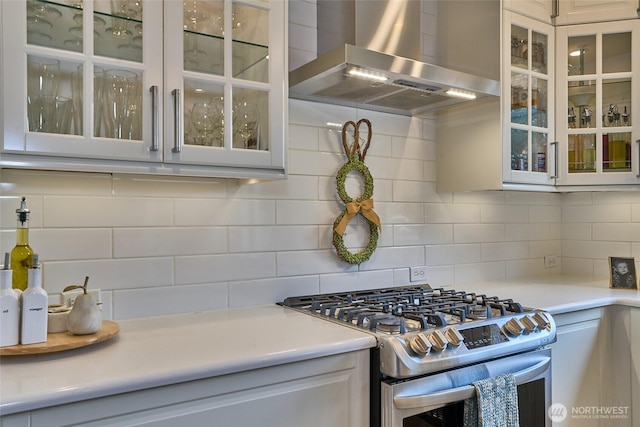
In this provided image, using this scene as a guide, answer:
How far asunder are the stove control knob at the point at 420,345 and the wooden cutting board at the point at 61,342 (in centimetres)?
88

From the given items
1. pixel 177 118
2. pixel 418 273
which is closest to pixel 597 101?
pixel 418 273

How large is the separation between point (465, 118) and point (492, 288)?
86 cm

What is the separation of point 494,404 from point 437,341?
32 centimetres

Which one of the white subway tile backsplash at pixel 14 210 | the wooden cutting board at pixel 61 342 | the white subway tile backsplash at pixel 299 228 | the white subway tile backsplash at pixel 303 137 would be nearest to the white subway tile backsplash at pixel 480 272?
the white subway tile backsplash at pixel 299 228

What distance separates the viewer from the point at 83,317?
1373 mm

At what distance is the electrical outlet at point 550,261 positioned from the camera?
9.84 feet

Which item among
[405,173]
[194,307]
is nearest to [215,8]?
[194,307]

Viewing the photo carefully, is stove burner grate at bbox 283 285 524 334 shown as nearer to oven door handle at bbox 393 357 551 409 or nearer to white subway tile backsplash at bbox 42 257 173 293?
oven door handle at bbox 393 357 551 409

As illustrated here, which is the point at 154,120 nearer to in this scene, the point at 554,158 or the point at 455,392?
the point at 455,392

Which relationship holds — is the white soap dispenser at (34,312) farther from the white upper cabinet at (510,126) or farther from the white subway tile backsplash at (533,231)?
the white subway tile backsplash at (533,231)

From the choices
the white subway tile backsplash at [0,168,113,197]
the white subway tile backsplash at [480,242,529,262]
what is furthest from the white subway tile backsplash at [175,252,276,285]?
the white subway tile backsplash at [480,242,529,262]

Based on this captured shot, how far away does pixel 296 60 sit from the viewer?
6.98 feet

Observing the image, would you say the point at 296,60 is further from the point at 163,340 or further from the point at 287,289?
the point at 163,340

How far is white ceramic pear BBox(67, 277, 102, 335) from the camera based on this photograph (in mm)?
1370
